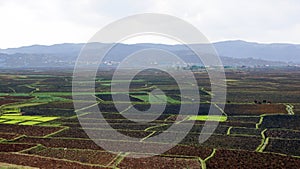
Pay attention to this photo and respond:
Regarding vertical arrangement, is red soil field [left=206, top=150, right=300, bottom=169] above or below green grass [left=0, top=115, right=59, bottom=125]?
below

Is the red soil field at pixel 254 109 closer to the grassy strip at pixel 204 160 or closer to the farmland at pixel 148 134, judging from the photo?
the farmland at pixel 148 134

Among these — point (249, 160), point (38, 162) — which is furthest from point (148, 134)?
point (38, 162)

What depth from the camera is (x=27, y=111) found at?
42125 millimetres

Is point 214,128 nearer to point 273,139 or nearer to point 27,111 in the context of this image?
point 273,139

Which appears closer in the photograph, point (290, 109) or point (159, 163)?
point (159, 163)

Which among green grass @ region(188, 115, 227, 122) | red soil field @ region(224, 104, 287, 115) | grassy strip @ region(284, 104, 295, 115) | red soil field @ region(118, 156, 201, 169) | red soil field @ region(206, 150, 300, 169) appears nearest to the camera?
red soil field @ region(118, 156, 201, 169)

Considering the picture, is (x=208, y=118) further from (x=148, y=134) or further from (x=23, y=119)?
(x=23, y=119)

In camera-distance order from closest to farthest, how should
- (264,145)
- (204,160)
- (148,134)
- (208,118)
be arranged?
(204,160) → (264,145) → (148,134) → (208,118)

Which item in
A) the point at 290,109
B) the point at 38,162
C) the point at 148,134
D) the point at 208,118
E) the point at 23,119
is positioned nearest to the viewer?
the point at 38,162

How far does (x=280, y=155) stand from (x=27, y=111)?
29498mm

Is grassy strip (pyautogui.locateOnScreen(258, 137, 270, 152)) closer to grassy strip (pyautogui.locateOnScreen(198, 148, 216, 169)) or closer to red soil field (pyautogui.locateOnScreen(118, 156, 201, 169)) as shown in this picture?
grassy strip (pyautogui.locateOnScreen(198, 148, 216, 169))

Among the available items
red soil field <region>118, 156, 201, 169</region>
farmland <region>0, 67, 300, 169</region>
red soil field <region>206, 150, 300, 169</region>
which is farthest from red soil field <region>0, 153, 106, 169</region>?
red soil field <region>206, 150, 300, 169</region>

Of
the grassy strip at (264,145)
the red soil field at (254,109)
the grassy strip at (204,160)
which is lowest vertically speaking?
the grassy strip at (264,145)

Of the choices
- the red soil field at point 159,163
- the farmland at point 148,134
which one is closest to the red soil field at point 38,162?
the farmland at point 148,134
